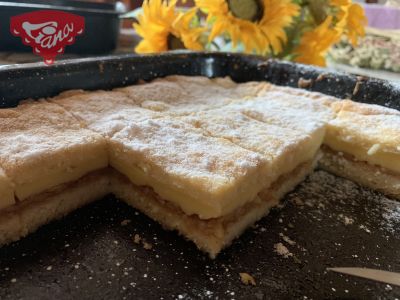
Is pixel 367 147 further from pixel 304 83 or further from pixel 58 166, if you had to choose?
pixel 58 166

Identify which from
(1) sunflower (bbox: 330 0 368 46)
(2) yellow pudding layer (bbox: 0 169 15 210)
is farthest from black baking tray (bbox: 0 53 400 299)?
(1) sunflower (bbox: 330 0 368 46)

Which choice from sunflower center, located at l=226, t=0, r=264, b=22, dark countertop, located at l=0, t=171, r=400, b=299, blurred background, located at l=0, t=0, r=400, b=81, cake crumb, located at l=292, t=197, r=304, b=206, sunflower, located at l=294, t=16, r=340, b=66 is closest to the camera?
dark countertop, located at l=0, t=171, r=400, b=299

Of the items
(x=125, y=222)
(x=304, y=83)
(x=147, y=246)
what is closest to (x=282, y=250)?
(x=147, y=246)

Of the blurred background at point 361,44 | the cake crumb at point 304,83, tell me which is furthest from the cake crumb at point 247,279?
the blurred background at point 361,44

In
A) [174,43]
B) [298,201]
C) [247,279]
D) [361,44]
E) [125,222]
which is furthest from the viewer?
[361,44]

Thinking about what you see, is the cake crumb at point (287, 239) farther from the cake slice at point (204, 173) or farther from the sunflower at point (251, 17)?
the sunflower at point (251, 17)

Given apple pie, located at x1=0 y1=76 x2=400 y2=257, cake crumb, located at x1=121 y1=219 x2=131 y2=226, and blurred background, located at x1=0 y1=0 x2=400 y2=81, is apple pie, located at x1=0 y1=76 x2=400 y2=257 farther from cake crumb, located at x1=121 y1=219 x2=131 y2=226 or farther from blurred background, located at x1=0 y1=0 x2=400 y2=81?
blurred background, located at x1=0 y1=0 x2=400 y2=81

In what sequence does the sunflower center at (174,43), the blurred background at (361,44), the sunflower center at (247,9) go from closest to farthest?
the sunflower center at (247,9) < the sunflower center at (174,43) < the blurred background at (361,44)
